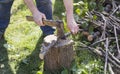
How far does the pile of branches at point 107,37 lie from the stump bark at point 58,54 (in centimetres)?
44

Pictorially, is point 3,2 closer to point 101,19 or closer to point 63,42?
point 63,42

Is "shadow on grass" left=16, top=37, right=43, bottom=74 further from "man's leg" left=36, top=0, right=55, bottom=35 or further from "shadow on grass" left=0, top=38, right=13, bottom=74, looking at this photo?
"man's leg" left=36, top=0, right=55, bottom=35

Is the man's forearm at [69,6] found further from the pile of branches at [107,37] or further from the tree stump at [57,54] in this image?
the pile of branches at [107,37]

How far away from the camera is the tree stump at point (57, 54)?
338 cm

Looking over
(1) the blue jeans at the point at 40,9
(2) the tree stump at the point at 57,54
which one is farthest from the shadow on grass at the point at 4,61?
(2) the tree stump at the point at 57,54

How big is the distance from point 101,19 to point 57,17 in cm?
78

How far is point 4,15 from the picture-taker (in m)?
4.20

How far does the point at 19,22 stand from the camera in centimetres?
471

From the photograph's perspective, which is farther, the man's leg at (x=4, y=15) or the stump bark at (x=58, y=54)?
the man's leg at (x=4, y=15)

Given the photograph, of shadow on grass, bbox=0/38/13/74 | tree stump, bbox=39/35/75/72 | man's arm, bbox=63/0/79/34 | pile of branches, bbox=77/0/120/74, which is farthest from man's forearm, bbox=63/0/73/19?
shadow on grass, bbox=0/38/13/74

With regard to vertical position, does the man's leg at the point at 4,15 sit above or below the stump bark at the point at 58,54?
above

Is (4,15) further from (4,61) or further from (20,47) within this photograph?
(4,61)

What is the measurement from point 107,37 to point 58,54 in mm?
880

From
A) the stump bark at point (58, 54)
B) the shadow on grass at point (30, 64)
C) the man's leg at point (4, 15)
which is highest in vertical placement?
the man's leg at point (4, 15)
